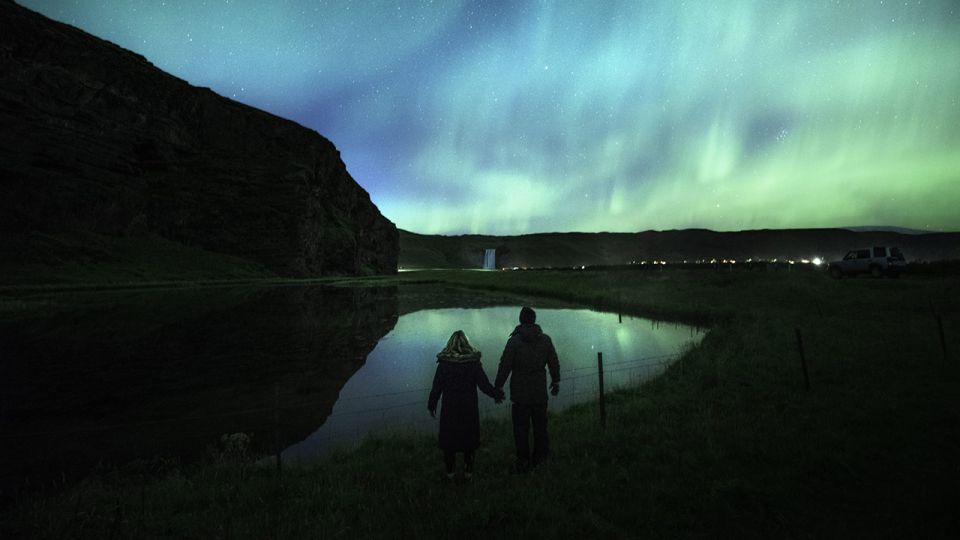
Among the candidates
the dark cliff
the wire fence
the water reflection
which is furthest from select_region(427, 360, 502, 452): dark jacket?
the dark cliff

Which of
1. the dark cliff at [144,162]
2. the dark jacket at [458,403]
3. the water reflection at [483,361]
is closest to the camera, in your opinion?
the dark jacket at [458,403]

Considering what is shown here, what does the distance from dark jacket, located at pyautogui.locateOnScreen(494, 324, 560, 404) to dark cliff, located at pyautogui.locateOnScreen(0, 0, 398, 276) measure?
81750mm

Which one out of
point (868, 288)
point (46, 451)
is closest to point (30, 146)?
point (46, 451)

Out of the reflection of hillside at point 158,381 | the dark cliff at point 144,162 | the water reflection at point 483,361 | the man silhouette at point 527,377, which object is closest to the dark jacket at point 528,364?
the man silhouette at point 527,377

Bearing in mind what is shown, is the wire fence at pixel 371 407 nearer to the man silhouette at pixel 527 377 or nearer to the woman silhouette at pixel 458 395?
the man silhouette at pixel 527 377

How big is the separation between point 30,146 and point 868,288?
375 ft

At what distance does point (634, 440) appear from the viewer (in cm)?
859

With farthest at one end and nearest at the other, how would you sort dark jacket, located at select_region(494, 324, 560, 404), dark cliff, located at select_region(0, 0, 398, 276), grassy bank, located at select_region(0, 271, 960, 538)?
dark cliff, located at select_region(0, 0, 398, 276), dark jacket, located at select_region(494, 324, 560, 404), grassy bank, located at select_region(0, 271, 960, 538)

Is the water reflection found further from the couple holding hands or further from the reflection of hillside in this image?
the couple holding hands

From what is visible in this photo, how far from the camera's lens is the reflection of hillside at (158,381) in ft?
35.6

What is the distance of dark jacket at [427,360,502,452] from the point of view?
680cm

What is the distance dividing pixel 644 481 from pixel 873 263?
42895 mm

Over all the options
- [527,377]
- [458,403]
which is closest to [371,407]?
[458,403]

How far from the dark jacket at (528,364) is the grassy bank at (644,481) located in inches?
48.2
